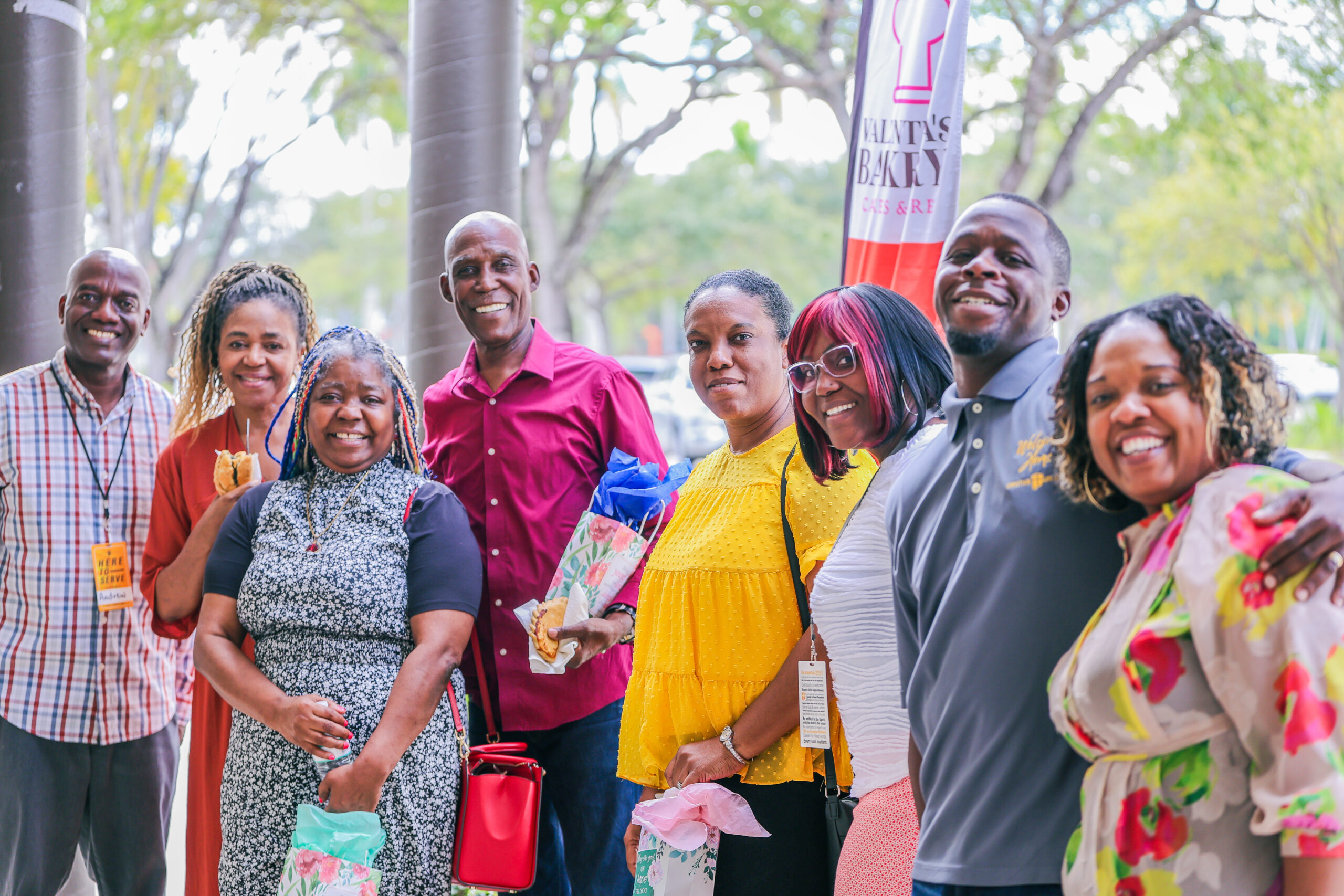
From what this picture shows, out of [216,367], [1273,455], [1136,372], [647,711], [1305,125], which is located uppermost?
[1305,125]

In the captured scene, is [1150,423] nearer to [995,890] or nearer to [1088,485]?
[1088,485]

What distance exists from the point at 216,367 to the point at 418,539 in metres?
1.21

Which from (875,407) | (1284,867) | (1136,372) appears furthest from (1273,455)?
(875,407)

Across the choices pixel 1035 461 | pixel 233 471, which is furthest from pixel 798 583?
pixel 233 471

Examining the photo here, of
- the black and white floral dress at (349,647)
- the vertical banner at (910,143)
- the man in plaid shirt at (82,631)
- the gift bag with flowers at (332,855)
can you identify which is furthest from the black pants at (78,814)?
the vertical banner at (910,143)

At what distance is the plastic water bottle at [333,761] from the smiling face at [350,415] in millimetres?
653

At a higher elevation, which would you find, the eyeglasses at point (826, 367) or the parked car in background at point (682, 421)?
the parked car in background at point (682, 421)

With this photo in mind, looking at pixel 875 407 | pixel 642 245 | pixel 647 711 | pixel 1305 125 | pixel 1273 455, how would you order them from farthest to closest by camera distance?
pixel 642 245, pixel 1305 125, pixel 647 711, pixel 875 407, pixel 1273 455

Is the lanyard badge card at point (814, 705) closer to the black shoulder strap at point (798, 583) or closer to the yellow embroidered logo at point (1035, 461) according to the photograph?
the black shoulder strap at point (798, 583)

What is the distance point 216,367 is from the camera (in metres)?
3.80

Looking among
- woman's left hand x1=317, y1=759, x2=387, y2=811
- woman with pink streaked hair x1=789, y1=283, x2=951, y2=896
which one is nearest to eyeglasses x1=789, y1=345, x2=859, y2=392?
woman with pink streaked hair x1=789, y1=283, x2=951, y2=896

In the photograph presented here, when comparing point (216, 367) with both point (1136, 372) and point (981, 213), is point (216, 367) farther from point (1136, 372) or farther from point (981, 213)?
point (1136, 372)

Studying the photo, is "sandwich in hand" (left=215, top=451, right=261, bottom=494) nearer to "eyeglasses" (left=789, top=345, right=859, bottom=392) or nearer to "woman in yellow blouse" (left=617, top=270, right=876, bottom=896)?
"woman in yellow blouse" (left=617, top=270, right=876, bottom=896)

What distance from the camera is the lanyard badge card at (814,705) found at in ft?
8.70
